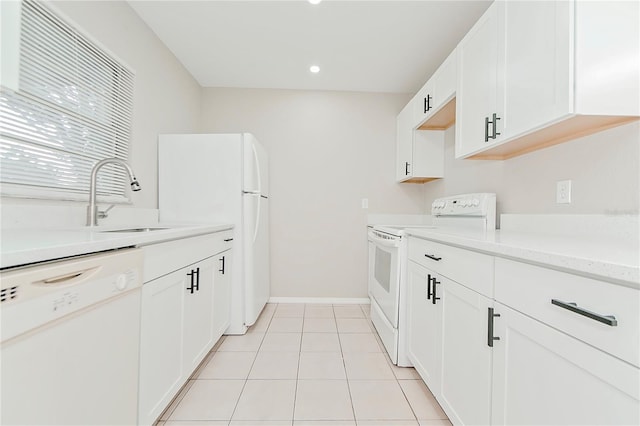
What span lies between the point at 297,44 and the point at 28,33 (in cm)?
175

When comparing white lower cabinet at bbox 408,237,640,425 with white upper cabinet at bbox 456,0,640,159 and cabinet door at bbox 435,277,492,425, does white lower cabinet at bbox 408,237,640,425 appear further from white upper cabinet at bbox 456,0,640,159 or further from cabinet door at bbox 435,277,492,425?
white upper cabinet at bbox 456,0,640,159

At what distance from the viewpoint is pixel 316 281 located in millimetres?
3473

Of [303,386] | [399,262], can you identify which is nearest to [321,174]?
[399,262]

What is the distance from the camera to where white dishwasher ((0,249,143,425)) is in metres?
0.69

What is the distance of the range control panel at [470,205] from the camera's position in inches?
78.4

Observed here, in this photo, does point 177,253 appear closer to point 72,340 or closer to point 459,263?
point 72,340

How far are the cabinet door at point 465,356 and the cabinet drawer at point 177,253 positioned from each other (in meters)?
1.36

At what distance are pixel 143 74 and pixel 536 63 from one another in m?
2.58

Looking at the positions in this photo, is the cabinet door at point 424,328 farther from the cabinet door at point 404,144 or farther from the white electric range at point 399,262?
the cabinet door at point 404,144

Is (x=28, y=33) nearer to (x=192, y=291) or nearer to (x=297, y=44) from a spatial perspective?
(x=192, y=291)

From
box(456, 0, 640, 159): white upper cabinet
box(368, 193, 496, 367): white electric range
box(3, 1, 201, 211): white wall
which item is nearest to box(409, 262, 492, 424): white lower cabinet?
box(368, 193, 496, 367): white electric range

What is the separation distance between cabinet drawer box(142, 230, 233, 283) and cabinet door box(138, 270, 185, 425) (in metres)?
0.05

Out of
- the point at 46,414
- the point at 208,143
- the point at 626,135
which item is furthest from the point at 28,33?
the point at 626,135

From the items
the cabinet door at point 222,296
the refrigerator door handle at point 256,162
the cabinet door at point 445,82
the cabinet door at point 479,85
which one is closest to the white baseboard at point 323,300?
the cabinet door at point 222,296
